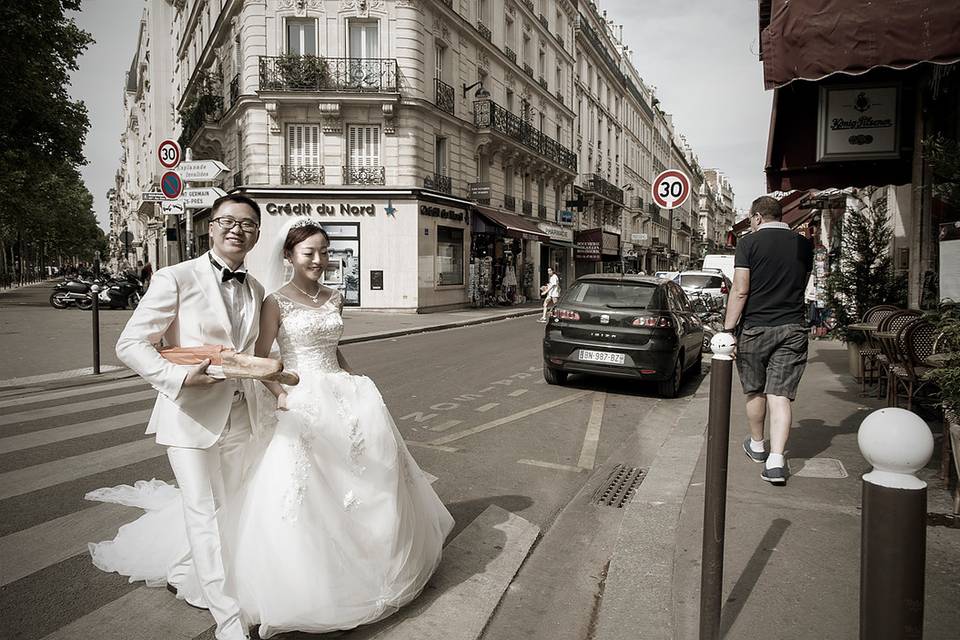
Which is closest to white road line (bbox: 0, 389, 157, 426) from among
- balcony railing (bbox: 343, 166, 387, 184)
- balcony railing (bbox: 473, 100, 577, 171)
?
balcony railing (bbox: 343, 166, 387, 184)

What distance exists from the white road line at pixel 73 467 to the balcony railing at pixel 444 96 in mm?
20690

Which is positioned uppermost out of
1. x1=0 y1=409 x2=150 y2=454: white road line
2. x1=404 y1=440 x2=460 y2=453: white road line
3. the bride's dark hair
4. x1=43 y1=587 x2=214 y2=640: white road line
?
the bride's dark hair

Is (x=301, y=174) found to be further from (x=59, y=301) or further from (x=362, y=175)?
(x=59, y=301)

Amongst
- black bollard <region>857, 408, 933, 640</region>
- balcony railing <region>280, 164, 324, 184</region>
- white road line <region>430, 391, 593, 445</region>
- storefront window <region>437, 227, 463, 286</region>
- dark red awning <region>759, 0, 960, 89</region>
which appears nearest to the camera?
black bollard <region>857, 408, 933, 640</region>

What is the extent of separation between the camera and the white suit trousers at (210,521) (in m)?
2.55

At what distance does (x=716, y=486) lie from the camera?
93.8 inches

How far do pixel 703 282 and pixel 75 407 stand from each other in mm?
16727

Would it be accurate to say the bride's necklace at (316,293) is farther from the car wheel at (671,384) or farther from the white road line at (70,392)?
the white road line at (70,392)

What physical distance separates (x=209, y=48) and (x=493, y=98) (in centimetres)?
1212

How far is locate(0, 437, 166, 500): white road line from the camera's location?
4.54 meters

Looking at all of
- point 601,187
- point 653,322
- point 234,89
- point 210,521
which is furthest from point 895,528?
point 601,187

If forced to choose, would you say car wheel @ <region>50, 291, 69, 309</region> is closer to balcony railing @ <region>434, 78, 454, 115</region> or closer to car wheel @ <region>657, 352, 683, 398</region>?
balcony railing @ <region>434, 78, 454, 115</region>

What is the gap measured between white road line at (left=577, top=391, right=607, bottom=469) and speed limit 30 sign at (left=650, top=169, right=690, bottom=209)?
4260mm

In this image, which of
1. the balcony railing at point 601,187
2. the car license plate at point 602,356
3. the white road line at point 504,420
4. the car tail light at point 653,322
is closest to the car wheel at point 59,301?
the white road line at point 504,420
